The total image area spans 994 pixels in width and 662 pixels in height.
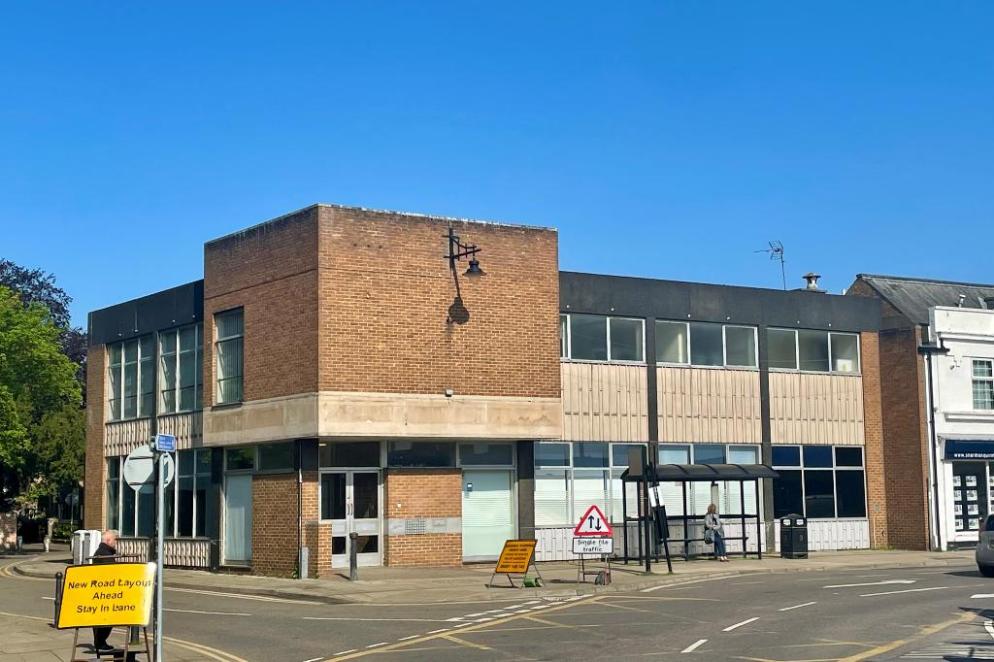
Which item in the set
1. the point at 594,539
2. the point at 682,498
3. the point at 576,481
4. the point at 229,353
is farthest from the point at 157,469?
the point at 682,498

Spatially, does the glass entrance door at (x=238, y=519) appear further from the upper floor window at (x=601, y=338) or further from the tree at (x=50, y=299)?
the tree at (x=50, y=299)

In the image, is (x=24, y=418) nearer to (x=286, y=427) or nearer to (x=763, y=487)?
(x=286, y=427)

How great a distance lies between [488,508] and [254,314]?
310 inches

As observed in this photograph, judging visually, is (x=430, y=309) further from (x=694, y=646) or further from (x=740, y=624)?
(x=694, y=646)

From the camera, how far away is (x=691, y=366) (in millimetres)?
37375

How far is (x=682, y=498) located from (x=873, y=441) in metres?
8.18

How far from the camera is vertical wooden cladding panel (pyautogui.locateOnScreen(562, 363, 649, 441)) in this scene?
34.9 meters

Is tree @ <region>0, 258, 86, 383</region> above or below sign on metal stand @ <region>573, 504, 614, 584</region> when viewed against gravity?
above

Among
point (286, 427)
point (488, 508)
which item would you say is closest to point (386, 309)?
point (286, 427)

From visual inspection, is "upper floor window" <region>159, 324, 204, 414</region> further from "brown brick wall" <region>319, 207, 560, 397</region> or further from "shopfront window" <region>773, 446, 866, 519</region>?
"shopfront window" <region>773, 446, 866, 519</region>

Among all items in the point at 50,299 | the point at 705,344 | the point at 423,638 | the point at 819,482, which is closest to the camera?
the point at 423,638

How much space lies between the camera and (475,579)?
28.7 metres

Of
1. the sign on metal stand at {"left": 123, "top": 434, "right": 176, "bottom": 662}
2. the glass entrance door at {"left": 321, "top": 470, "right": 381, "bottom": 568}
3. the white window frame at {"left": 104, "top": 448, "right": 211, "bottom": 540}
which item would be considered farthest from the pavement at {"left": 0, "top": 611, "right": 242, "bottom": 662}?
the white window frame at {"left": 104, "top": 448, "right": 211, "bottom": 540}

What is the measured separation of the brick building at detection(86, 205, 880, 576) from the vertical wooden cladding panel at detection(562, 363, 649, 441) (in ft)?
0.18
